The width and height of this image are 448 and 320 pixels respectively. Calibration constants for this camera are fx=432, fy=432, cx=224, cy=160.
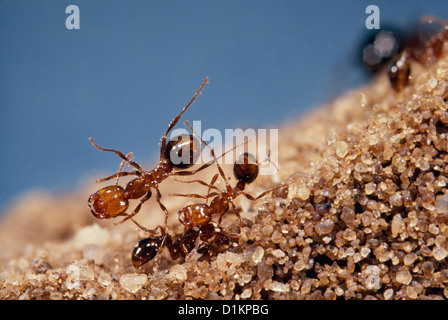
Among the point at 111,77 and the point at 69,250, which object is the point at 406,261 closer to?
the point at 69,250

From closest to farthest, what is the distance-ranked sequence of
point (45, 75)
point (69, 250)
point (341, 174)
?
point (341, 174) < point (69, 250) < point (45, 75)

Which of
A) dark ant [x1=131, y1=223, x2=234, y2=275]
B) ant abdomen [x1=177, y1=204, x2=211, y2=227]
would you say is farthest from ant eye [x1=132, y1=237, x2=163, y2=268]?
ant abdomen [x1=177, y1=204, x2=211, y2=227]

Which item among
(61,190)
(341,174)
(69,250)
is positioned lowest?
(69,250)

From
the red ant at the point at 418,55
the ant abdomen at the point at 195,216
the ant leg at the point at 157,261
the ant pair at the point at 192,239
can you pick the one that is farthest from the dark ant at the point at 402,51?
the ant leg at the point at 157,261

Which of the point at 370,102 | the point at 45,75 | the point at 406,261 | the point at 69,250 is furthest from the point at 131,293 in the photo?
the point at 370,102

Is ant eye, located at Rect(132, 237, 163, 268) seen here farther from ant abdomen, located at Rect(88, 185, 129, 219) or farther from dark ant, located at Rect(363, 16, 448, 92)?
dark ant, located at Rect(363, 16, 448, 92)

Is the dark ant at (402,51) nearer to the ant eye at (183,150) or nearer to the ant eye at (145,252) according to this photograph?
the ant eye at (183,150)

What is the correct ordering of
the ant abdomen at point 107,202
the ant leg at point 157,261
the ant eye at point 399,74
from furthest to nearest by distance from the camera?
the ant eye at point 399,74 → the ant abdomen at point 107,202 → the ant leg at point 157,261

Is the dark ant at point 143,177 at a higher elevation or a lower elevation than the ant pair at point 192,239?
higher
